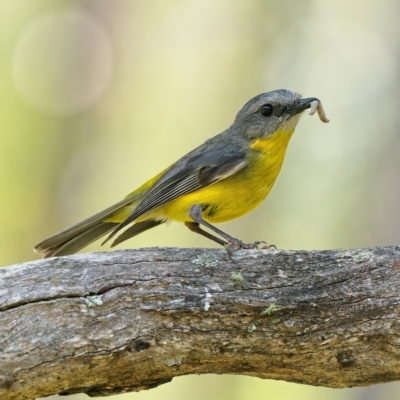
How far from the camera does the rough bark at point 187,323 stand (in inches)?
128

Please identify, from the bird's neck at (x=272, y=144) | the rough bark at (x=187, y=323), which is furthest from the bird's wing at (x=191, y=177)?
the rough bark at (x=187, y=323)

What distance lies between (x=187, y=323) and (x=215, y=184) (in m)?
1.94

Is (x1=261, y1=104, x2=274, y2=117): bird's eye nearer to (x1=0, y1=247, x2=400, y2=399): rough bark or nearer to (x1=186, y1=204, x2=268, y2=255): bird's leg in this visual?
(x1=186, y1=204, x2=268, y2=255): bird's leg

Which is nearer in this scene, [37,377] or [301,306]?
[37,377]

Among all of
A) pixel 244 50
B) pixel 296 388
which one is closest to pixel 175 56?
pixel 244 50

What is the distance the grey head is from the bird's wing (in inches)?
13.3

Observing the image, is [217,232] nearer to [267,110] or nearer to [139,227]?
[139,227]

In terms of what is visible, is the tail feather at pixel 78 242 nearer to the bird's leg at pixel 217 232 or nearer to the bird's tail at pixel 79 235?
the bird's tail at pixel 79 235

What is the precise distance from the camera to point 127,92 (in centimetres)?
1055

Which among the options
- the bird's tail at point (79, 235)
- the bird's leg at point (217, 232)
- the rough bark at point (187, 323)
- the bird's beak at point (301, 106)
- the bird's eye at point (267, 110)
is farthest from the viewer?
the bird's eye at point (267, 110)

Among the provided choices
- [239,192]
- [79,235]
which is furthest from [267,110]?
[79,235]

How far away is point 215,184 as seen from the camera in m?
5.16

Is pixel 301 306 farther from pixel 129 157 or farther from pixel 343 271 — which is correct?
pixel 129 157

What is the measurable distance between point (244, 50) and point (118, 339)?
28.3 ft
